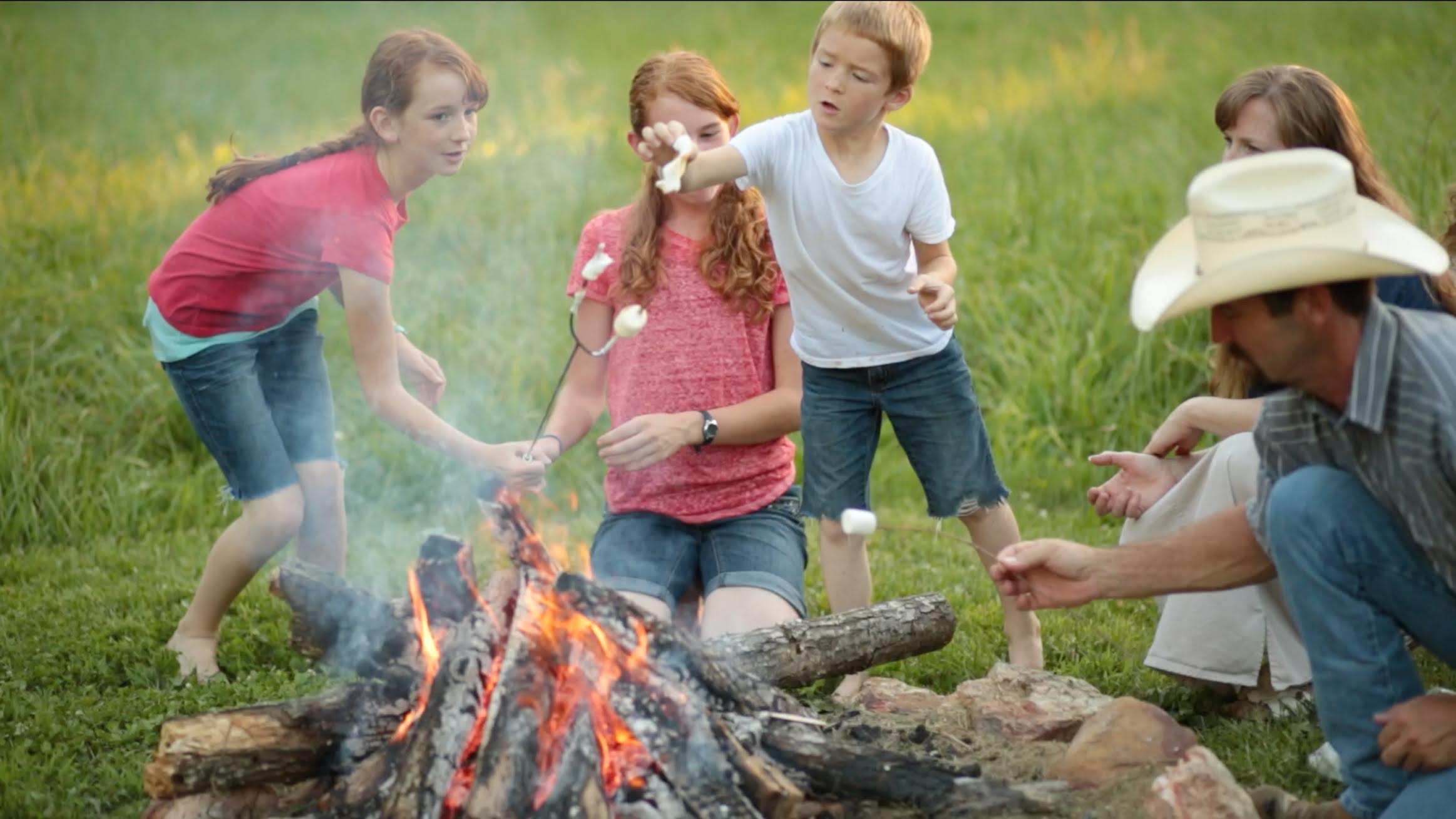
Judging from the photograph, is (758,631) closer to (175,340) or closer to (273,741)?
(273,741)

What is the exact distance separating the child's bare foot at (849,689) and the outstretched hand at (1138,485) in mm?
820

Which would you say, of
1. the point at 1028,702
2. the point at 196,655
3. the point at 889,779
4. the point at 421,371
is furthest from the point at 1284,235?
the point at 196,655

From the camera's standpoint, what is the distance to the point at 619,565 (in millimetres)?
3975

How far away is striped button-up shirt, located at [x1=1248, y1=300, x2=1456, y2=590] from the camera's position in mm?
2578

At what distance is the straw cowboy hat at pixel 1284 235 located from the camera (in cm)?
253

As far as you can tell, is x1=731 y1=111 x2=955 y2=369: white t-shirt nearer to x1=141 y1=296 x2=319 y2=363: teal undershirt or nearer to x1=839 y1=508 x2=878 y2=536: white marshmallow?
x1=839 y1=508 x2=878 y2=536: white marshmallow

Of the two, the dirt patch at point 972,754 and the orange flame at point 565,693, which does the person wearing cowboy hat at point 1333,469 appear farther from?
the orange flame at point 565,693

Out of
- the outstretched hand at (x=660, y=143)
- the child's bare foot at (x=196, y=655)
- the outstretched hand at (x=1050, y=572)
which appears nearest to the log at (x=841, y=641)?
the outstretched hand at (x=1050, y=572)

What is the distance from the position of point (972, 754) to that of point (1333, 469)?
109cm

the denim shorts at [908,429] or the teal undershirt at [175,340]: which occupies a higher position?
the teal undershirt at [175,340]

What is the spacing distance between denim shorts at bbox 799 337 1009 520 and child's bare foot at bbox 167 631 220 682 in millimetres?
1882

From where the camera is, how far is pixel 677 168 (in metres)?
3.47

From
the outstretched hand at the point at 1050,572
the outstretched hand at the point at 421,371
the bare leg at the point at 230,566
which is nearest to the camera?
the outstretched hand at the point at 1050,572

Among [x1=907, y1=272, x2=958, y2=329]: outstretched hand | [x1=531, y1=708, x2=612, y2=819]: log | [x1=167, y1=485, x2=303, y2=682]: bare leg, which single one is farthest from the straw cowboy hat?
[x1=167, y1=485, x2=303, y2=682]: bare leg
